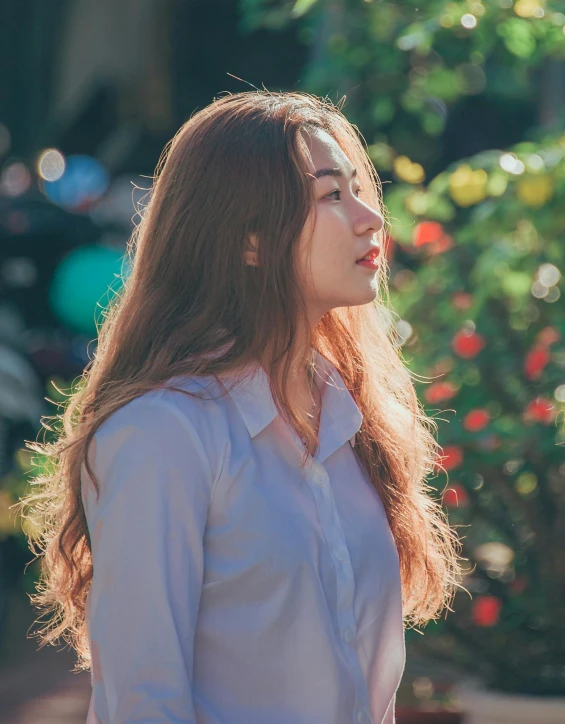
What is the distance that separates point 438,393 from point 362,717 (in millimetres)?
2134

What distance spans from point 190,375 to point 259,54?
5815 mm

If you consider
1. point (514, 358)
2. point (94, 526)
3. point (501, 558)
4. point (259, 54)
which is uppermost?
point (94, 526)

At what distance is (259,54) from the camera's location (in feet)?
23.1

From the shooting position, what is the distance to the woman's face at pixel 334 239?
5.48ft

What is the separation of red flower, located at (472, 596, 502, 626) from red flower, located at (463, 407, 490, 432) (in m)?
0.73

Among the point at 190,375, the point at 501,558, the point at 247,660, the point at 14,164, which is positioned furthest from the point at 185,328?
the point at 14,164

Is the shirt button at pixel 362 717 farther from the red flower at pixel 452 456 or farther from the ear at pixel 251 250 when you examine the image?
the red flower at pixel 452 456

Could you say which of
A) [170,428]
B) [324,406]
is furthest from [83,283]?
[170,428]

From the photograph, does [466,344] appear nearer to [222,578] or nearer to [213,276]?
[213,276]

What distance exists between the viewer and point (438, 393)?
360 cm

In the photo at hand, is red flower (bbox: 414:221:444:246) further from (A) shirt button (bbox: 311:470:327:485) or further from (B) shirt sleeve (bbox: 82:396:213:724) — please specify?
(B) shirt sleeve (bbox: 82:396:213:724)

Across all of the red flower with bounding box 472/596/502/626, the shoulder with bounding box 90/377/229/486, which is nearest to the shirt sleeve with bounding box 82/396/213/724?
the shoulder with bounding box 90/377/229/486

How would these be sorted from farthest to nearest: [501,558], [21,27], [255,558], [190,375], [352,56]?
[21,27], [501,558], [352,56], [190,375], [255,558]

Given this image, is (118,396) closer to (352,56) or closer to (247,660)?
(247,660)
